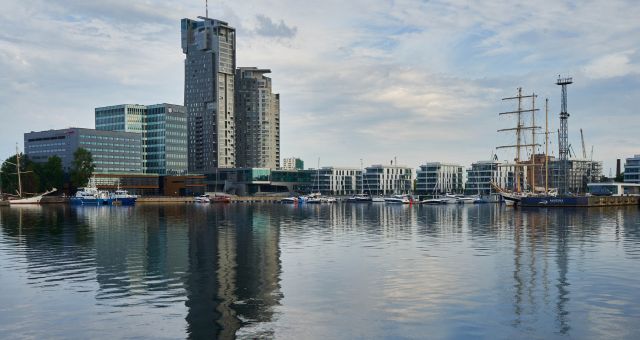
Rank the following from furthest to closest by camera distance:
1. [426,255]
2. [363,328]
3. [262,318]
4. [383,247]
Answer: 1. [383,247]
2. [426,255]
3. [262,318]
4. [363,328]

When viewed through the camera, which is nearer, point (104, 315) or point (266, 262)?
point (104, 315)

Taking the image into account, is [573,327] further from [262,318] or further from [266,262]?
[266,262]

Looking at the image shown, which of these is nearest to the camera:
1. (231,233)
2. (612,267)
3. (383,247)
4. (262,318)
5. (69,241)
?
(262,318)

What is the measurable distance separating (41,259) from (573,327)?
43848mm

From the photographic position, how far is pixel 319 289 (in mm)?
39312

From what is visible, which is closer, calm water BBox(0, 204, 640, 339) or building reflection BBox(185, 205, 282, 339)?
calm water BBox(0, 204, 640, 339)

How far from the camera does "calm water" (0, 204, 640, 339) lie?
2916 cm

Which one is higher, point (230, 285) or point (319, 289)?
point (230, 285)

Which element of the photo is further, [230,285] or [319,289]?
[230,285]

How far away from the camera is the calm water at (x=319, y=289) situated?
29.2 meters

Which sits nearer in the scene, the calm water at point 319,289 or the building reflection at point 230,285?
the calm water at point 319,289

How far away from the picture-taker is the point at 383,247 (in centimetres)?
6412

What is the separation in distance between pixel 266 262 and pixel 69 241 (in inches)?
1190

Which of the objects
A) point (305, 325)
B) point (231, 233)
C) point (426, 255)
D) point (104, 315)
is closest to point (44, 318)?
point (104, 315)
